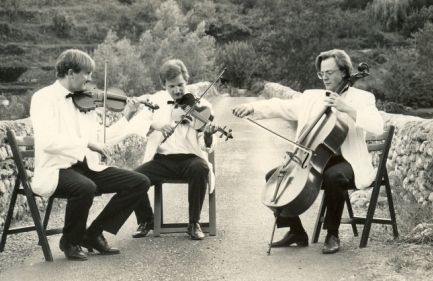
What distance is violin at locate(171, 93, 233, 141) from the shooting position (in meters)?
5.02

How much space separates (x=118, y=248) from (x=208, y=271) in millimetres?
923

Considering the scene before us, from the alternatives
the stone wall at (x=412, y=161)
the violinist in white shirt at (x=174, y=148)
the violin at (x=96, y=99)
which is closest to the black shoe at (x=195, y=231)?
the violinist in white shirt at (x=174, y=148)

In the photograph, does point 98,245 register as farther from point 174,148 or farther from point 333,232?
point 333,232

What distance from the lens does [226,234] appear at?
16.9 feet

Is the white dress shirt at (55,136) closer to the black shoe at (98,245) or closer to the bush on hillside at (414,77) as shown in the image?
the black shoe at (98,245)

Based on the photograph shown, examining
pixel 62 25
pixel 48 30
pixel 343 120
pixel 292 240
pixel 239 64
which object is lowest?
pixel 239 64

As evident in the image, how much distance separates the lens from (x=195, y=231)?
16.3ft

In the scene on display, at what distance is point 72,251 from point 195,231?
40.4 inches

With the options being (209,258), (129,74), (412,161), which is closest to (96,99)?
(209,258)

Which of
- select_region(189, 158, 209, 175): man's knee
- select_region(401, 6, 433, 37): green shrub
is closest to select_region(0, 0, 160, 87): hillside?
select_region(401, 6, 433, 37): green shrub

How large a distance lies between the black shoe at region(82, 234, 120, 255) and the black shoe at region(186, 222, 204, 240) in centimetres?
66

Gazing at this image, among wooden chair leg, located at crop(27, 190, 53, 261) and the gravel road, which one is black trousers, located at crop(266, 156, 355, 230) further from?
wooden chair leg, located at crop(27, 190, 53, 261)

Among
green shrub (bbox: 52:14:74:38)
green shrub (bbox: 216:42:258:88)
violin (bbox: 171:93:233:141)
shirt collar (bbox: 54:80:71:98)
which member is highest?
green shrub (bbox: 52:14:74:38)

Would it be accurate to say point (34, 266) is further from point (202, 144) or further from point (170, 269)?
point (202, 144)
